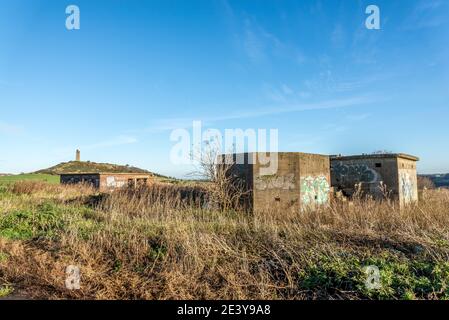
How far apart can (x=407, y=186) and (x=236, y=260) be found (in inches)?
535

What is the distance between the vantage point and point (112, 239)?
621 centimetres

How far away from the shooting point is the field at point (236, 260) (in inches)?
165

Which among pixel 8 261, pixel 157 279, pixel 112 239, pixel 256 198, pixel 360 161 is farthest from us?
pixel 360 161

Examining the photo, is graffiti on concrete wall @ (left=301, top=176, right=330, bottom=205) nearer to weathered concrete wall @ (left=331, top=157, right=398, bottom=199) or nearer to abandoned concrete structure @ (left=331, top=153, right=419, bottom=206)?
abandoned concrete structure @ (left=331, top=153, right=419, bottom=206)

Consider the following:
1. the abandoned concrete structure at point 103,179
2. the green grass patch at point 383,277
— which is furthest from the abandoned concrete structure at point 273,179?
the abandoned concrete structure at point 103,179

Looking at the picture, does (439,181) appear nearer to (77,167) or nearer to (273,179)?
(273,179)

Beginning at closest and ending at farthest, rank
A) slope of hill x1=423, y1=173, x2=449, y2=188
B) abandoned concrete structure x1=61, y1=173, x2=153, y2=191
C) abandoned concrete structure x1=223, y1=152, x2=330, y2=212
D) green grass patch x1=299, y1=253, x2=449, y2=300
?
1. green grass patch x1=299, y1=253, x2=449, y2=300
2. abandoned concrete structure x1=223, y1=152, x2=330, y2=212
3. abandoned concrete structure x1=61, y1=173, x2=153, y2=191
4. slope of hill x1=423, y1=173, x2=449, y2=188

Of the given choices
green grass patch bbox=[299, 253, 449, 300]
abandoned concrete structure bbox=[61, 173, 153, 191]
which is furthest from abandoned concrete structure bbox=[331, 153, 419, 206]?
abandoned concrete structure bbox=[61, 173, 153, 191]

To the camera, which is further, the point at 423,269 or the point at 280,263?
the point at 280,263

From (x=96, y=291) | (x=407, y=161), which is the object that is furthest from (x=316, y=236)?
(x=407, y=161)

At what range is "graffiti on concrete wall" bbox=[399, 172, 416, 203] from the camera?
14558 millimetres
